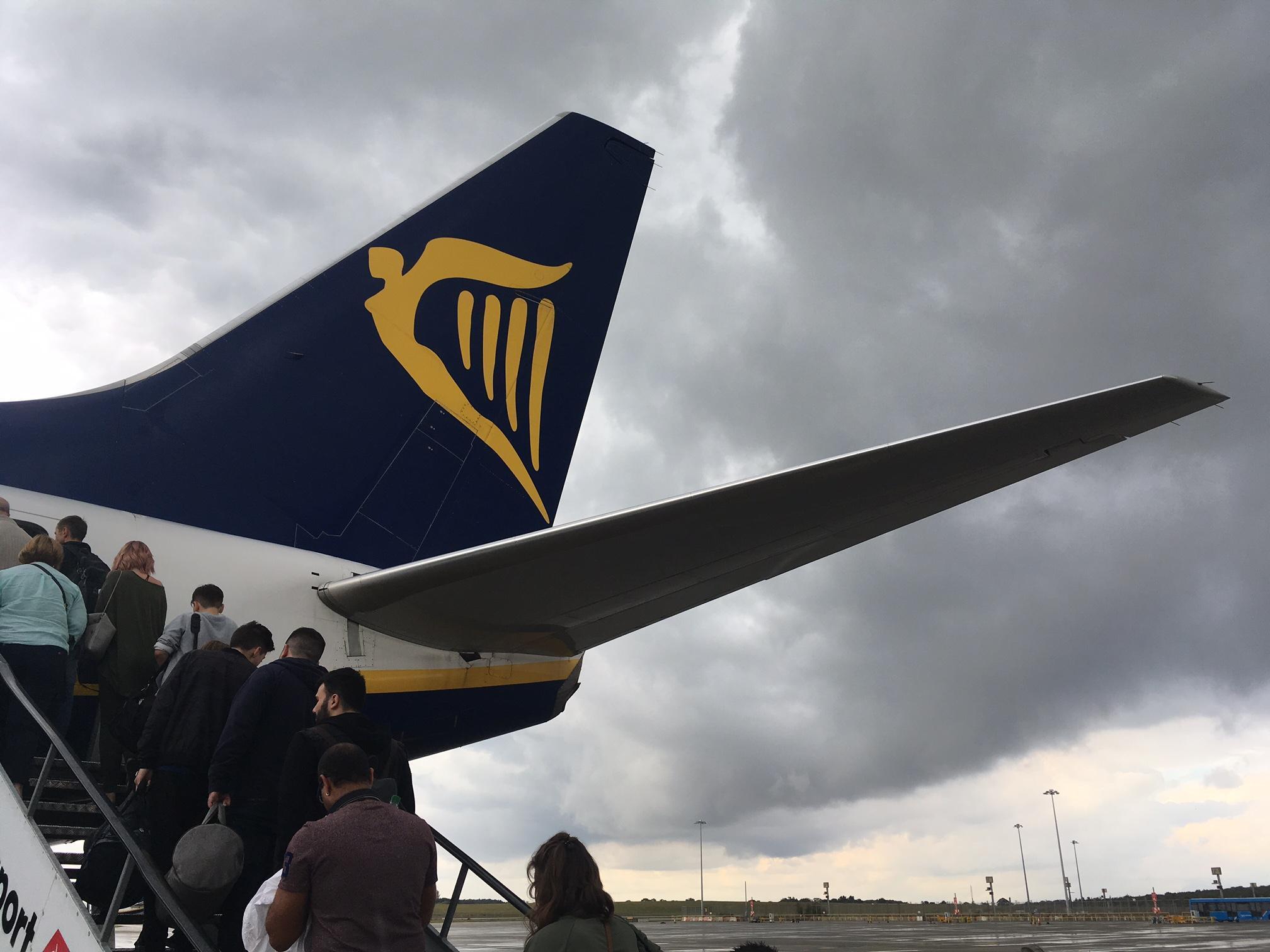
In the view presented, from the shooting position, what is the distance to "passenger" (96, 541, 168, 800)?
5.70 metres

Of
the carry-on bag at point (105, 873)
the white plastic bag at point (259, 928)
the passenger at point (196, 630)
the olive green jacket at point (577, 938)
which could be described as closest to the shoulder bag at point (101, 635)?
the passenger at point (196, 630)

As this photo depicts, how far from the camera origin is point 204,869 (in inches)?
161

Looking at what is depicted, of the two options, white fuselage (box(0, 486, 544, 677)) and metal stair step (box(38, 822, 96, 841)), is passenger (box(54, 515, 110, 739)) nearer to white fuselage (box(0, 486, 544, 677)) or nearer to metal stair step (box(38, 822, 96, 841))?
white fuselage (box(0, 486, 544, 677))

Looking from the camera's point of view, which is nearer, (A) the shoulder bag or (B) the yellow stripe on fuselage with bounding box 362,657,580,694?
(A) the shoulder bag

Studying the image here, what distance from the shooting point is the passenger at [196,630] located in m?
5.48

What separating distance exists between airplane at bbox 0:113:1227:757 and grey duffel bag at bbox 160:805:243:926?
87.4 inches

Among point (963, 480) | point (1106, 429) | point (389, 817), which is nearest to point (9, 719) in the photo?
point (389, 817)

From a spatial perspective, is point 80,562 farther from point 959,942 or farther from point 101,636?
point 959,942

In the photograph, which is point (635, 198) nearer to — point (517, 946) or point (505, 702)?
point (505, 702)

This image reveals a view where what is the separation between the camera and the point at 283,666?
4680 mm

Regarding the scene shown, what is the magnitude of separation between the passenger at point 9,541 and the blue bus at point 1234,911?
5916 cm

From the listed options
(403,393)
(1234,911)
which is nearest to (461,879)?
(403,393)

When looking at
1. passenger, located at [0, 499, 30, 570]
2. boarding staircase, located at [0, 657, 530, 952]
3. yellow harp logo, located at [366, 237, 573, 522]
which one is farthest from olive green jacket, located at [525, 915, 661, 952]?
yellow harp logo, located at [366, 237, 573, 522]

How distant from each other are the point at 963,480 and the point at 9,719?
18.1ft
